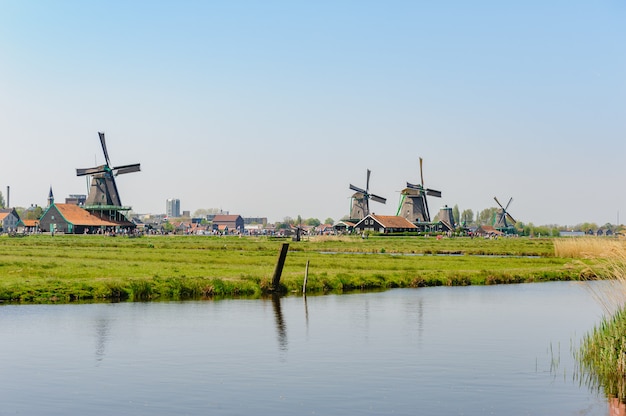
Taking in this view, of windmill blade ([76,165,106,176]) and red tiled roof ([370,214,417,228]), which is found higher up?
windmill blade ([76,165,106,176])

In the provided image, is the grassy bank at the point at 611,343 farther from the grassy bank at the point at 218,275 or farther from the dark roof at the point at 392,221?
the dark roof at the point at 392,221

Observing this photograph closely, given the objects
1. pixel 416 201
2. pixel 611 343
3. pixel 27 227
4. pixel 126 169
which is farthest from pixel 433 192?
pixel 611 343

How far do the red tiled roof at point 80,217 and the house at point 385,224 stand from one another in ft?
154

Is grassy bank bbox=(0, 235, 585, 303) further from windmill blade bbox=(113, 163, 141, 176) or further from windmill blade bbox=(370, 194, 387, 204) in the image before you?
windmill blade bbox=(370, 194, 387, 204)

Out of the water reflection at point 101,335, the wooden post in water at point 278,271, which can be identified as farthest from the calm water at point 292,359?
the wooden post in water at point 278,271

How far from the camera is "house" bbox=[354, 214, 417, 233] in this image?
A: 154 metres

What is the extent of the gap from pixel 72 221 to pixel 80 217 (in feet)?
10.2

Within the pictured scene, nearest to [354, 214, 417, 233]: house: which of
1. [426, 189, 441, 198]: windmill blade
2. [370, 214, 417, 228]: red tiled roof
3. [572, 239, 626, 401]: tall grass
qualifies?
[370, 214, 417, 228]: red tiled roof

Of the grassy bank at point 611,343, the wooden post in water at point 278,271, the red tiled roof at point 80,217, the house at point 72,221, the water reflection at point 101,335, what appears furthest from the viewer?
the red tiled roof at point 80,217

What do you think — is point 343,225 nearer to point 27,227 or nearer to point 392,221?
point 392,221

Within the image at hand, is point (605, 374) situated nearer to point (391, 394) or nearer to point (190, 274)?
point (391, 394)

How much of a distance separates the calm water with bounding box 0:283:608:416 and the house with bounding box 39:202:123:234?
108 meters

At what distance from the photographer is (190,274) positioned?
42.8 meters

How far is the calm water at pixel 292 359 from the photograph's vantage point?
1794 cm
